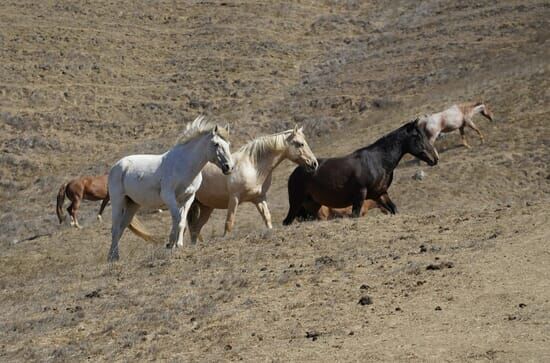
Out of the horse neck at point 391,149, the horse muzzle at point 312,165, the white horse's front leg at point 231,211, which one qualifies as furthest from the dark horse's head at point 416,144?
the white horse's front leg at point 231,211

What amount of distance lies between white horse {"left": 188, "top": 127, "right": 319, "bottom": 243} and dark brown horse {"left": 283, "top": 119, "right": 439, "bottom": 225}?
1.58 ft

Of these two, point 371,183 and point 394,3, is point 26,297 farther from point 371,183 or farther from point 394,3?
point 394,3

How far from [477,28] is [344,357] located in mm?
38831

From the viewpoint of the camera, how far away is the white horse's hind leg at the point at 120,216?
16.9m

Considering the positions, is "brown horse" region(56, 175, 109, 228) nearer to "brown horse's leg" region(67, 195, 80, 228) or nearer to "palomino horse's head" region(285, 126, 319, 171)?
"brown horse's leg" region(67, 195, 80, 228)

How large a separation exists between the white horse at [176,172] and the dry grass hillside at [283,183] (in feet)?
2.42

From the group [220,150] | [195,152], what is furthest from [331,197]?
[195,152]

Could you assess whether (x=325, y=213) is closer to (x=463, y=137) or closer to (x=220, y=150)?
(x=220, y=150)

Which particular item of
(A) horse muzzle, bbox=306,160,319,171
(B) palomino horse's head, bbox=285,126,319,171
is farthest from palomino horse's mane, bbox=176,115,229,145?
(A) horse muzzle, bbox=306,160,319,171

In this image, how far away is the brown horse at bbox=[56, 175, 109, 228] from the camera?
29323 millimetres

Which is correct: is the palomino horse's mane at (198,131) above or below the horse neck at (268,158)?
above

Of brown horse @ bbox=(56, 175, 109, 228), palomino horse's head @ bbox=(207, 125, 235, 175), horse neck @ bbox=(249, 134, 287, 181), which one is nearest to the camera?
palomino horse's head @ bbox=(207, 125, 235, 175)

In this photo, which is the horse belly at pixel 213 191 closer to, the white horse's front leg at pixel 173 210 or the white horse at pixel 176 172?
the white horse at pixel 176 172

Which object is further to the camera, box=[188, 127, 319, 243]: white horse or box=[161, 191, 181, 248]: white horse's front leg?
box=[188, 127, 319, 243]: white horse
